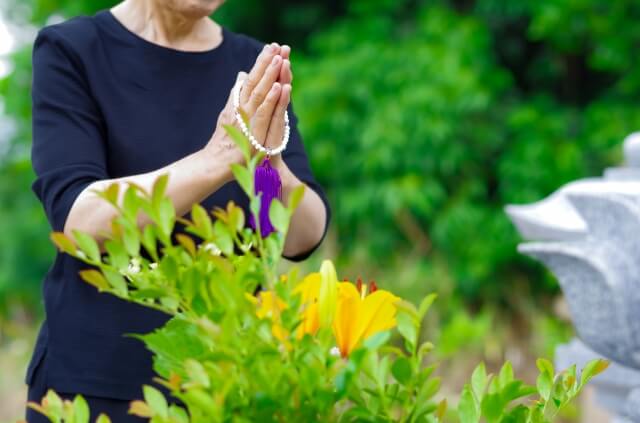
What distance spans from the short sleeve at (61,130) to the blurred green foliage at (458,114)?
381cm

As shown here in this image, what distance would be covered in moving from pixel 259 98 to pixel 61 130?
40cm

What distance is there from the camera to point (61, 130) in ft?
4.86

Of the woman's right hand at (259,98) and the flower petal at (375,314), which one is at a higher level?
the woman's right hand at (259,98)

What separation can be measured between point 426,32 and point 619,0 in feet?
3.64

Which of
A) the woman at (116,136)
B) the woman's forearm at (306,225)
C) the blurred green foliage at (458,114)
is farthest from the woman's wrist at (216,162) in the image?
the blurred green foliage at (458,114)

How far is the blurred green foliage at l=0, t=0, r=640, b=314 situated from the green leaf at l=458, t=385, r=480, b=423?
4478 millimetres

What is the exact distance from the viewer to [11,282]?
6922 mm

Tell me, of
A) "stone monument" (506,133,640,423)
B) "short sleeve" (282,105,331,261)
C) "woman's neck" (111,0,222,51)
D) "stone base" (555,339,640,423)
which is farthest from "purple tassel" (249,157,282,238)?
"stone base" (555,339,640,423)

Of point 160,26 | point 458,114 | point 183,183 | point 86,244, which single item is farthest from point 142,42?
point 458,114

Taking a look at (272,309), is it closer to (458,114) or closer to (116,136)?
(116,136)

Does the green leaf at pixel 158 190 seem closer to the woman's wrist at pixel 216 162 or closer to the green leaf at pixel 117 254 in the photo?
the green leaf at pixel 117 254

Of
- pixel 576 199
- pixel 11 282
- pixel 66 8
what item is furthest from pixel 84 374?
pixel 11 282

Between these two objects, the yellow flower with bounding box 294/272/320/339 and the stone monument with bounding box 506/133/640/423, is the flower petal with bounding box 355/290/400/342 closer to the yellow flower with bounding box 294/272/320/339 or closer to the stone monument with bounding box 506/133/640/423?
the yellow flower with bounding box 294/272/320/339

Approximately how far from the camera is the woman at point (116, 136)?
4.92 ft
